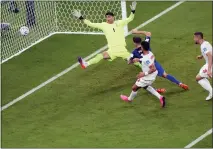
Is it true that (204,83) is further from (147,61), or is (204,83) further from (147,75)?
(147,61)

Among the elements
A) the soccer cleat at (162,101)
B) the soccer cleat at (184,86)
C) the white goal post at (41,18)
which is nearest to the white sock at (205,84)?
the soccer cleat at (184,86)

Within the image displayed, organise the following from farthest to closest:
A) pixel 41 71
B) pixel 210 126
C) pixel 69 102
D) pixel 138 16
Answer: pixel 138 16 → pixel 41 71 → pixel 69 102 → pixel 210 126

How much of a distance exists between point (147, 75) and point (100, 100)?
4.53 ft

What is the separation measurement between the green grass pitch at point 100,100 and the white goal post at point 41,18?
12.3 inches

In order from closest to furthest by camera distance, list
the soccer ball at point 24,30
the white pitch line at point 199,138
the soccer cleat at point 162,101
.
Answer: the white pitch line at point 199,138
the soccer cleat at point 162,101
the soccer ball at point 24,30

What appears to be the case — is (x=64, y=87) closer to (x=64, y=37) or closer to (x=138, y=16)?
(x=64, y=37)

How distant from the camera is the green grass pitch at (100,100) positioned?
42.9 ft

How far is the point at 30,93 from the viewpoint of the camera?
1509 centimetres

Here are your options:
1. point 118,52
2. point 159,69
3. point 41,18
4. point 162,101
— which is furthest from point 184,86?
point 41,18

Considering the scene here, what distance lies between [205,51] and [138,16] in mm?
5631

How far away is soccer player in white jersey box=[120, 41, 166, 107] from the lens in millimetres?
13671

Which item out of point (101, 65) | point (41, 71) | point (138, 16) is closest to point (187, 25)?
point (138, 16)

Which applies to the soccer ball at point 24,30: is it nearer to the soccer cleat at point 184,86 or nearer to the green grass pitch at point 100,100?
the green grass pitch at point 100,100

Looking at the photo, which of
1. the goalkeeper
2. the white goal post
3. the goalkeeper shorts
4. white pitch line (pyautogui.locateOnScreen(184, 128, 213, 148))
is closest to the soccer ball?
the white goal post
